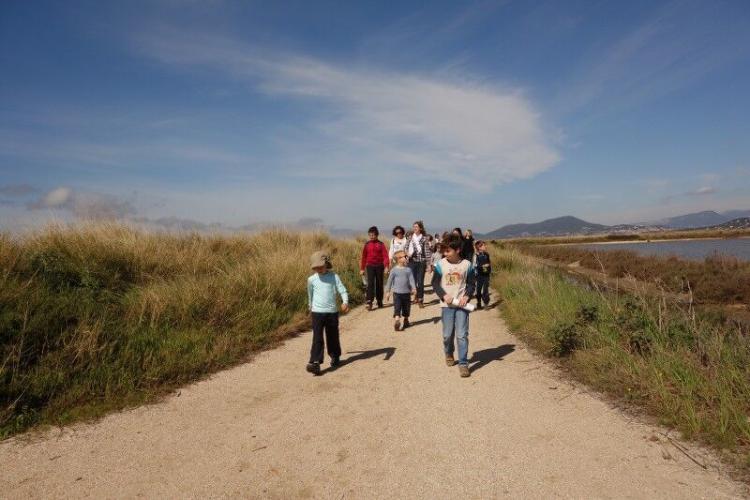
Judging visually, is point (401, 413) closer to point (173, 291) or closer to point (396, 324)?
point (396, 324)

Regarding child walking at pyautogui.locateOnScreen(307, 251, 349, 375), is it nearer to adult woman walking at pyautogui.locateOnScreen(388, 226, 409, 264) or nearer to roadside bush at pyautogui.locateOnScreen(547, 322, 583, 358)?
roadside bush at pyautogui.locateOnScreen(547, 322, 583, 358)

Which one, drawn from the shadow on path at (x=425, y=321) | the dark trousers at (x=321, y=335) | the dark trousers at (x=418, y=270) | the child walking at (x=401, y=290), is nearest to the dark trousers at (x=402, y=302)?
the child walking at (x=401, y=290)

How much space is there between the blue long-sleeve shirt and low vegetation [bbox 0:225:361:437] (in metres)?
1.65

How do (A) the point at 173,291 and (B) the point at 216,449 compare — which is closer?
(B) the point at 216,449

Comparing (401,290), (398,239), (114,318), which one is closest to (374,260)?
(398,239)

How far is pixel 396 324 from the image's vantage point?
8.45 meters

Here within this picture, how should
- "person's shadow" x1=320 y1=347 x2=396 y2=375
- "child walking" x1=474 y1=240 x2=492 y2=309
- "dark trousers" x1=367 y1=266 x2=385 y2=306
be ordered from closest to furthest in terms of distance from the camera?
"person's shadow" x1=320 y1=347 x2=396 y2=375
"child walking" x1=474 y1=240 x2=492 y2=309
"dark trousers" x1=367 y1=266 x2=385 y2=306

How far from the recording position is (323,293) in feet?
19.6

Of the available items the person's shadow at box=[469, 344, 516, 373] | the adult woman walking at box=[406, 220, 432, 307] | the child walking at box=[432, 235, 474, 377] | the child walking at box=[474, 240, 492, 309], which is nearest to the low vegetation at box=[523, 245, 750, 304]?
the child walking at box=[474, 240, 492, 309]

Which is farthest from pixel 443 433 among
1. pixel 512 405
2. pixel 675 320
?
pixel 675 320

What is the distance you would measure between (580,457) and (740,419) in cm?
144

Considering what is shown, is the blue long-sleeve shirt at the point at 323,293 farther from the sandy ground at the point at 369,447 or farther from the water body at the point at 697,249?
the water body at the point at 697,249

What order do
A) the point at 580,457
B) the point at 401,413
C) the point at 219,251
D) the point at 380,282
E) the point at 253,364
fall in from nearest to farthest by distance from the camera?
the point at 580,457 < the point at 401,413 < the point at 253,364 < the point at 380,282 < the point at 219,251

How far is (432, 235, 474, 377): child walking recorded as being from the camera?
223 inches
